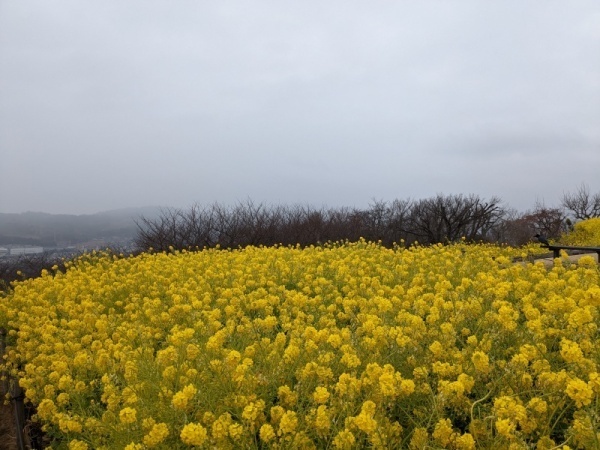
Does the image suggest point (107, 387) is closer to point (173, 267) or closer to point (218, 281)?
point (218, 281)

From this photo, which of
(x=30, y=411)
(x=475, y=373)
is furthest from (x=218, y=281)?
(x=475, y=373)

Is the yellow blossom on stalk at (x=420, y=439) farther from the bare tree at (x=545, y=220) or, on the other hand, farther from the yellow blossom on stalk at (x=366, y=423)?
the bare tree at (x=545, y=220)

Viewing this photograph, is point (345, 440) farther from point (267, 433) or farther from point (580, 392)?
point (580, 392)

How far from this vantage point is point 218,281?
666 cm

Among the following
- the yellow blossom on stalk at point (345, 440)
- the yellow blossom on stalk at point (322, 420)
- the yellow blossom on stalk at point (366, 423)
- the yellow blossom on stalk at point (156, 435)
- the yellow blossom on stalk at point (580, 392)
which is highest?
the yellow blossom on stalk at point (580, 392)

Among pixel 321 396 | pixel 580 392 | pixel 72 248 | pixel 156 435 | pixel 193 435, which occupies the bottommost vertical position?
pixel 156 435

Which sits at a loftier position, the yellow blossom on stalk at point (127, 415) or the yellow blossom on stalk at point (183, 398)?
the yellow blossom on stalk at point (183, 398)

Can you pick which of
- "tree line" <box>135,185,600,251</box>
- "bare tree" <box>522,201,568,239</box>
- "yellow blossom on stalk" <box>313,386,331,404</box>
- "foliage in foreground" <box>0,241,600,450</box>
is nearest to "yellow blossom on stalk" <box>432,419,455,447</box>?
"foliage in foreground" <box>0,241,600,450</box>

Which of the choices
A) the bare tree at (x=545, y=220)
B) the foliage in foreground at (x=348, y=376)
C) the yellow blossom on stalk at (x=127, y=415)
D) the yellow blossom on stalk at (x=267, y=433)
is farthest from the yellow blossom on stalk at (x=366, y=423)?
the bare tree at (x=545, y=220)

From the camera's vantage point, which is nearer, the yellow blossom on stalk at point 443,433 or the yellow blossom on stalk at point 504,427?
the yellow blossom on stalk at point 504,427

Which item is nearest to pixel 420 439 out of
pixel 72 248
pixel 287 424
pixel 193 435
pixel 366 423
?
pixel 366 423

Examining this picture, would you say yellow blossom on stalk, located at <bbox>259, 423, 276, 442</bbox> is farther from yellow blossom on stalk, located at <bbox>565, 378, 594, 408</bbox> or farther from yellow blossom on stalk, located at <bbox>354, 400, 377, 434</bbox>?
yellow blossom on stalk, located at <bbox>565, 378, 594, 408</bbox>

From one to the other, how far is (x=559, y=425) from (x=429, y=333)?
98cm

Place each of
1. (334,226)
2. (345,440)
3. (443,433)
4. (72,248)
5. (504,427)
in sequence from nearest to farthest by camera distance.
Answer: (504,427) < (345,440) < (443,433) < (72,248) < (334,226)
